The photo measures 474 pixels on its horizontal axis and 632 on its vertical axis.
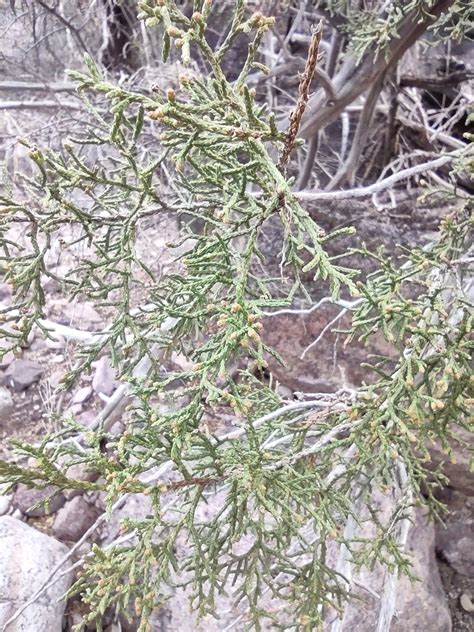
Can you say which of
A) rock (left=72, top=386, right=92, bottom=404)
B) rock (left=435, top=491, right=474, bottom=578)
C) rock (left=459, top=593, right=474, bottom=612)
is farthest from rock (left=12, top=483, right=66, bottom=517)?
rock (left=459, top=593, right=474, bottom=612)

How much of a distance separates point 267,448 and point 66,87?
3.08 metres

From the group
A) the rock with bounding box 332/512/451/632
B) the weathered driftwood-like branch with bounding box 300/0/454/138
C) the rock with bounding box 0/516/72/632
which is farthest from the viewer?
the rock with bounding box 332/512/451/632

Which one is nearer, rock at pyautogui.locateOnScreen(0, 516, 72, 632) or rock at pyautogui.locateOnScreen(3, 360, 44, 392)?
rock at pyautogui.locateOnScreen(0, 516, 72, 632)

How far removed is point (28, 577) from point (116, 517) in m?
0.66

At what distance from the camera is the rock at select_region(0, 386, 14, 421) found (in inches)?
171

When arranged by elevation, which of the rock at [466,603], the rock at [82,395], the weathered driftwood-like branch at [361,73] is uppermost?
the weathered driftwood-like branch at [361,73]

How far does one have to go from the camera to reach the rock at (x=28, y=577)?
3.01m

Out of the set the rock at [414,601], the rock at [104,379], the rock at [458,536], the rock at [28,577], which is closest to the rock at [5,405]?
the rock at [104,379]

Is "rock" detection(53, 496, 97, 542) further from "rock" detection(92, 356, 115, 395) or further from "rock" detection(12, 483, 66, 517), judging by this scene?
"rock" detection(92, 356, 115, 395)

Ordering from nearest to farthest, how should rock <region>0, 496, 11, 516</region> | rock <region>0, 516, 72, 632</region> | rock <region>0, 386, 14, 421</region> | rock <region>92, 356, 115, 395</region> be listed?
1. rock <region>0, 516, 72, 632</region>
2. rock <region>0, 496, 11, 516</region>
3. rock <region>0, 386, 14, 421</region>
4. rock <region>92, 356, 115, 395</region>

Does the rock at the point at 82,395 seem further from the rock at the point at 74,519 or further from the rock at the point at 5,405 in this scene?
the rock at the point at 74,519

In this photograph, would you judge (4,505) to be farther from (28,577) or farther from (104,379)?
(104,379)

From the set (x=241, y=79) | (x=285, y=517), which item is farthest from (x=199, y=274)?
(x=285, y=517)

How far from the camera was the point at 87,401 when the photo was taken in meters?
4.54
